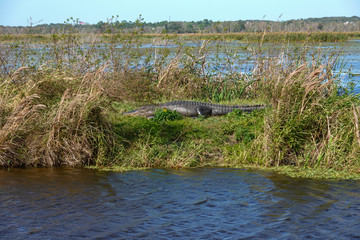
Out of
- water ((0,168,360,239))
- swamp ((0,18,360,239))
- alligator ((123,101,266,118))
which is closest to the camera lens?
water ((0,168,360,239))

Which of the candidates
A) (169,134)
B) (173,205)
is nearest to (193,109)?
(169,134)

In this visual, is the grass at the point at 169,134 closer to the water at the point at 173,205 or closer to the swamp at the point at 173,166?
the swamp at the point at 173,166

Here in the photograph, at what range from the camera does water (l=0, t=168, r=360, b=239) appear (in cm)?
475

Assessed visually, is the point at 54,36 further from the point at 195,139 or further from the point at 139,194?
the point at 139,194

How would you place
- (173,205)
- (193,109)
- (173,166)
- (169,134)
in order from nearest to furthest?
(173,205), (173,166), (169,134), (193,109)

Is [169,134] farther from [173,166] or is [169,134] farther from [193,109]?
[193,109]

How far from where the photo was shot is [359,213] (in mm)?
5133

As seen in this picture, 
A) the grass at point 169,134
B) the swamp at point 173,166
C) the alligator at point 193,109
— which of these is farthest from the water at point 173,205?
the alligator at point 193,109

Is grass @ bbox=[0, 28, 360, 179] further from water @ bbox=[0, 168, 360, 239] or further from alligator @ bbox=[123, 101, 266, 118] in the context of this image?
alligator @ bbox=[123, 101, 266, 118]

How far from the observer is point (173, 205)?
215 inches

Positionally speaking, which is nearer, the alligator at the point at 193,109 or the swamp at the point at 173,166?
the swamp at the point at 173,166

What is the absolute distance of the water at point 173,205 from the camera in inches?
187

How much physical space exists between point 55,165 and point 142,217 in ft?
8.26

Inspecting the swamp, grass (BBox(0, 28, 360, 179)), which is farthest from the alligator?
grass (BBox(0, 28, 360, 179))
